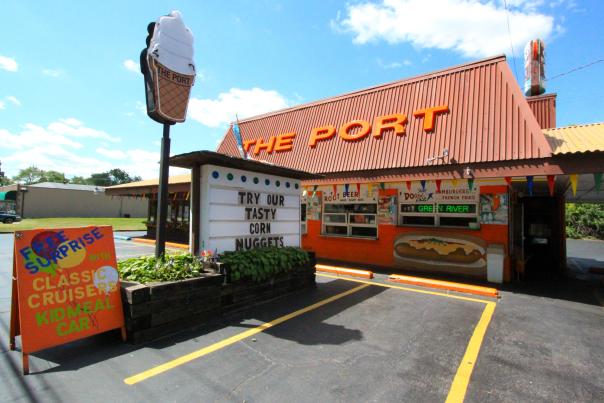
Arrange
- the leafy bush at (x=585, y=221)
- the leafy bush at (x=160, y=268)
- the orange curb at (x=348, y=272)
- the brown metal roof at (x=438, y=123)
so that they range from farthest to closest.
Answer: the leafy bush at (x=585, y=221) < the orange curb at (x=348, y=272) < the brown metal roof at (x=438, y=123) < the leafy bush at (x=160, y=268)

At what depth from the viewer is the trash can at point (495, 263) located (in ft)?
30.3

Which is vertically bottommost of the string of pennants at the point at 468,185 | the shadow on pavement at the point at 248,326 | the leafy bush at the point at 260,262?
the shadow on pavement at the point at 248,326

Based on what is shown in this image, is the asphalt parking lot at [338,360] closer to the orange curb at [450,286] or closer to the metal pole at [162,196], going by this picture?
the orange curb at [450,286]

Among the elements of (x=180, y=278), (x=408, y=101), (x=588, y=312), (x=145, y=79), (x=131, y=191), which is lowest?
(x=588, y=312)

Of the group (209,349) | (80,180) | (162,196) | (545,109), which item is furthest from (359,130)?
(80,180)

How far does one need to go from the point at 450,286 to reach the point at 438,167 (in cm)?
335

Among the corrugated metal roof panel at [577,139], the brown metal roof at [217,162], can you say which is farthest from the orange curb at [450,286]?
the brown metal roof at [217,162]

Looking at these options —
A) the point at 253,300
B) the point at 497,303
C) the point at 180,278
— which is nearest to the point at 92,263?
the point at 180,278

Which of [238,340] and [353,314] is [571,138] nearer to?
[353,314]

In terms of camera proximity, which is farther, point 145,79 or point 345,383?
point 145,79

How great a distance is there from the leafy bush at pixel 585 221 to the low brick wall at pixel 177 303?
31.5 meters

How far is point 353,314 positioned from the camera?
6359 millimetres

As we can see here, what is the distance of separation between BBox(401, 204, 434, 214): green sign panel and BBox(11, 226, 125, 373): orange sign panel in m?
9.39

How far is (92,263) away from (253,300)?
10.1 ft
